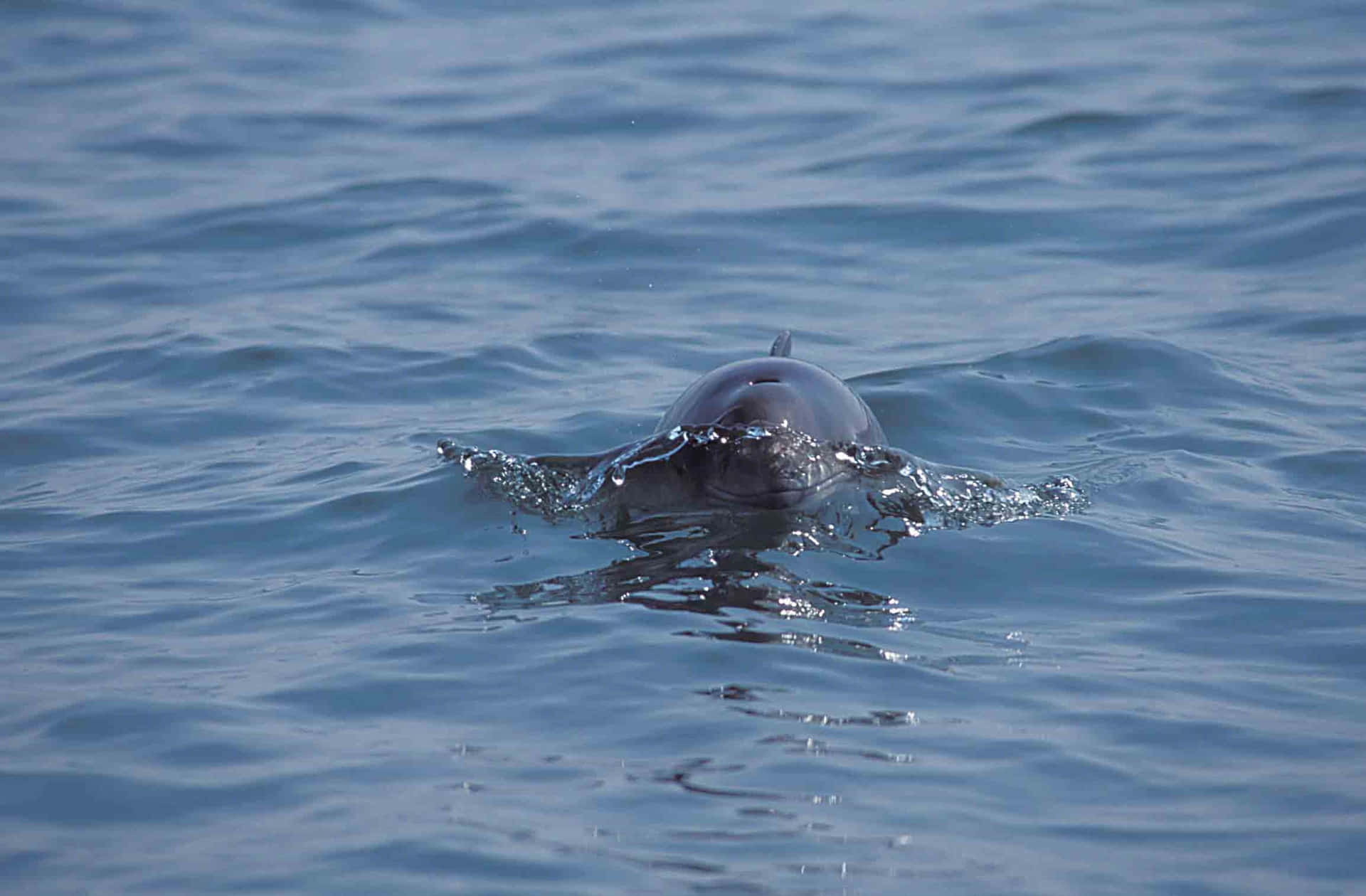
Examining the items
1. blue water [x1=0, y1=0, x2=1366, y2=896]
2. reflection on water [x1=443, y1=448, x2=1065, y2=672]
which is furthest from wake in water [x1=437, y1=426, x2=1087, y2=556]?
blue water [x1=0, y1=0, x2=1366, y2=896]

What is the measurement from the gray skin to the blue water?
34cm

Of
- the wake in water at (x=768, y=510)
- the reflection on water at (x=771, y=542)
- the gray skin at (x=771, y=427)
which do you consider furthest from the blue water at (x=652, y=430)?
the gray skin at (x=771, y=427)

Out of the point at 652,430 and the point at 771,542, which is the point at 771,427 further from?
the point at 652,430

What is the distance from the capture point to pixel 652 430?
385 inches

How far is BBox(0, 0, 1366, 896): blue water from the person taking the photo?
203 inches

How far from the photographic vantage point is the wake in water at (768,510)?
7.46m

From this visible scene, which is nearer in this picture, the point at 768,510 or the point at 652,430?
the point at 768,510

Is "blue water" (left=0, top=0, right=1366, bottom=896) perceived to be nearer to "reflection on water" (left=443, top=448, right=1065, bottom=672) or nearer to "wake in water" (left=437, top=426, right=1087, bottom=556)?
"reflection on water" (left=443, top=448, right=1065, bottom=672)

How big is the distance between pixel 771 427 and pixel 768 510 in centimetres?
40

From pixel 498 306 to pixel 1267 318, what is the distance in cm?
504

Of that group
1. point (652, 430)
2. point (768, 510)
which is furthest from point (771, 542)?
point (652, 430)

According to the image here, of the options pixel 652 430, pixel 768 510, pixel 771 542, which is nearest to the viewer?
pixel 771 542

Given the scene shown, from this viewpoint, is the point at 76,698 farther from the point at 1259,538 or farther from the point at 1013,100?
the point at 1013,100

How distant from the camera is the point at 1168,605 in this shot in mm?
7090
